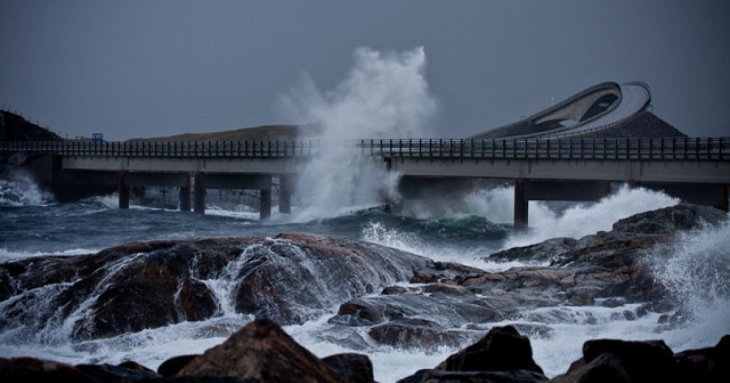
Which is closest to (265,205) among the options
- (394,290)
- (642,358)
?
(394,290)

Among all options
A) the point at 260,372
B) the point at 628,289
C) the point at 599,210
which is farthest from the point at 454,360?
the point at 599,210

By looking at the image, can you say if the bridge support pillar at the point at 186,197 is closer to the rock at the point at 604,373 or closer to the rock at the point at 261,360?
the rock at the point at 261,360

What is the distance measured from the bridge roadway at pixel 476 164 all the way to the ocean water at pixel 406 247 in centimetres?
214

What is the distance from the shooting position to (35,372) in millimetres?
7195

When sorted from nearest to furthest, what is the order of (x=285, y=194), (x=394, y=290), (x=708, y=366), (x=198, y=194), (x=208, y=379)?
(x=208, y=379)
(x=708, y=366)
(x=394, y=290)
(x=285, y=194)
(x=198, y=194)

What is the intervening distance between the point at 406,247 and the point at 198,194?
3168 cm

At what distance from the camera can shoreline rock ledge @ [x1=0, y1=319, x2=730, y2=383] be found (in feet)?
25.0

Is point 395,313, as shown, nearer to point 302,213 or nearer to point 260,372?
point 260,372

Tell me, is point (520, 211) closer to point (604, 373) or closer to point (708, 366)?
point (708, 366)

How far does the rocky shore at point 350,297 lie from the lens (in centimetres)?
1041

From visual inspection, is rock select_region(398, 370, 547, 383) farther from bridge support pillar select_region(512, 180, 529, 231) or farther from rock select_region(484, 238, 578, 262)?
bridge support pillar select_region(512, 180, 529, 231)

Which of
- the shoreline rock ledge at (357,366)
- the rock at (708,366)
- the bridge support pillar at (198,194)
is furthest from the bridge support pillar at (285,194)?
the rock at (708,366)

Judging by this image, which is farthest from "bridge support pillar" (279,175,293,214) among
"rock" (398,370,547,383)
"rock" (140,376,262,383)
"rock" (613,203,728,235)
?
"rock" (140,376,262,383)

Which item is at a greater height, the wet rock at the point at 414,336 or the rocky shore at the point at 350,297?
the rocky shore at the point at 350,297
